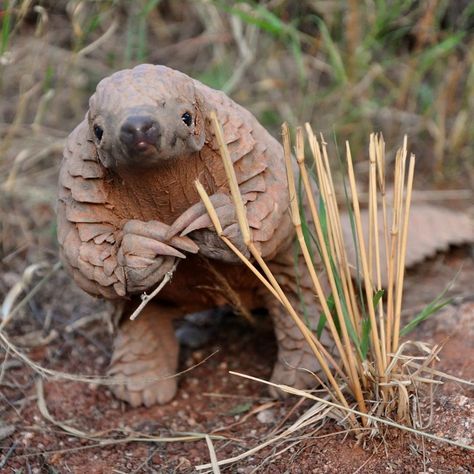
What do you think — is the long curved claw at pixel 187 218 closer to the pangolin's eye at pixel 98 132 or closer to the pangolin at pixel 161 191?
the pangolin at pixel 161 191

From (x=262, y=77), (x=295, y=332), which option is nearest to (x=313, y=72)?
(x=262, y=77)

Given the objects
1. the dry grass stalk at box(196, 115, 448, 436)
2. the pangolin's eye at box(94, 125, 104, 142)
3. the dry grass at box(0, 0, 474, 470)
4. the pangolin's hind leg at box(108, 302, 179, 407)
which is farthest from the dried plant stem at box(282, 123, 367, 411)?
the dry grass at box(0, 0, 474, 470)

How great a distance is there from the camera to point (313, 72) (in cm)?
404

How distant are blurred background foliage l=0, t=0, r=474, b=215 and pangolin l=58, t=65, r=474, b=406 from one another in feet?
4.17

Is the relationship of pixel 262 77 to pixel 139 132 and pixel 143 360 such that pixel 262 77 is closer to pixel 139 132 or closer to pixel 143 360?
pixel 143 360

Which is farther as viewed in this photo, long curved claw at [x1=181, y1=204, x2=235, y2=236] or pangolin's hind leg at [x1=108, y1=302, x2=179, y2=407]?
pangolin's hind leg at [x1=108, y1=302, x2=179, y2=407]

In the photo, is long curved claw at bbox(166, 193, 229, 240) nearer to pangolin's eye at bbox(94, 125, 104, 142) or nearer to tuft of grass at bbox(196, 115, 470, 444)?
tuft of grass at bbox(196, 115, 470, 444)

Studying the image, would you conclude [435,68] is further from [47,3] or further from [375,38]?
[47,3]

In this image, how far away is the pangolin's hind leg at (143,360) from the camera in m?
2.32

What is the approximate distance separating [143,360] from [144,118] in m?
0.92

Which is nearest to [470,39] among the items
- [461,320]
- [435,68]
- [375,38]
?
[435,68]

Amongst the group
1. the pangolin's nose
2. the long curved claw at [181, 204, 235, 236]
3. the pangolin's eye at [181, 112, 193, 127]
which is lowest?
the long curved claw at [181, 204, 235, 236]

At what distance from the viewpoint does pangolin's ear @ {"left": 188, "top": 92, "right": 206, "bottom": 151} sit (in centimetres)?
183

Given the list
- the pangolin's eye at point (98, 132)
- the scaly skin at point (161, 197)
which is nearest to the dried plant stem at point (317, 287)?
the scaly skin at point (161, 197)
